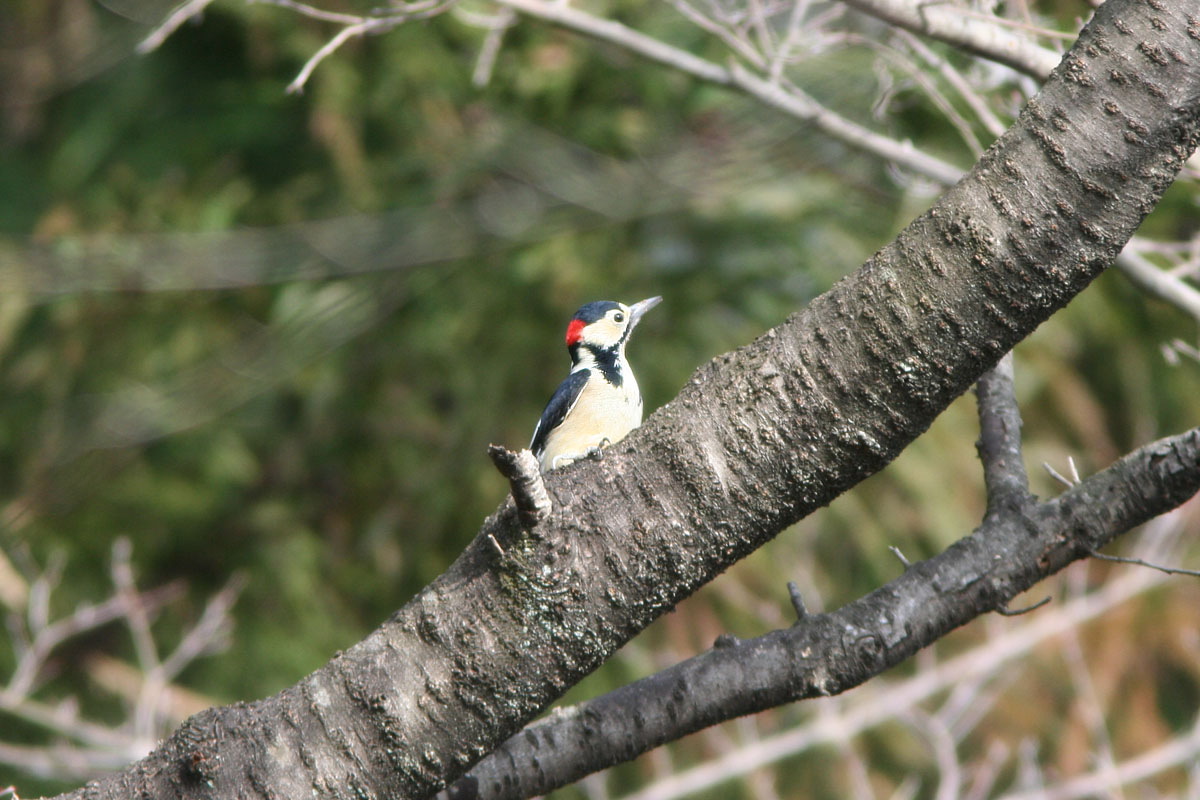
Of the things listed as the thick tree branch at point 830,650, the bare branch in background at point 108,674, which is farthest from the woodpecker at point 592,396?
the bare branch in background at point 108,674

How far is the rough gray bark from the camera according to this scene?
1.59m

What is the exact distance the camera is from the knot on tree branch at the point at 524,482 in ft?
5.43

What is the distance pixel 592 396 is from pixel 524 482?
2462 millimetres

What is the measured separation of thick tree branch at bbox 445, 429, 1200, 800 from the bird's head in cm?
261

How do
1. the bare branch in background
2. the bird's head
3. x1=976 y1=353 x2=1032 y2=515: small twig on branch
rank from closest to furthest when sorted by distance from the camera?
x1=976 y1=353 x2=1032 y2=515: small twig on branch → the bird's head → the bare branch in background

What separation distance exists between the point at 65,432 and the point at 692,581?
597 cm

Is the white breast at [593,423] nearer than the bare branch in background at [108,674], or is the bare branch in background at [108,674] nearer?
the white breast at [593,423]

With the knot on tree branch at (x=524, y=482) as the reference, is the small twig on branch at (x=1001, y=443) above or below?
below

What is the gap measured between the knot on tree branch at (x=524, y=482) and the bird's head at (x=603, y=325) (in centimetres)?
295

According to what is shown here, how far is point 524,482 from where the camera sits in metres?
1.69

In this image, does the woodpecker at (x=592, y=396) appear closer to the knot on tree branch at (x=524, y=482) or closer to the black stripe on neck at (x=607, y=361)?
the black stripe on neck at (x=607, y=361)

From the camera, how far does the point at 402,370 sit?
707 centimetres

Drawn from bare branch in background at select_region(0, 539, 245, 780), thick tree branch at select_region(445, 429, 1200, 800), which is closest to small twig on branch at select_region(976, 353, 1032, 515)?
thick tree branch at select_region(445, 429, 1200, 800)

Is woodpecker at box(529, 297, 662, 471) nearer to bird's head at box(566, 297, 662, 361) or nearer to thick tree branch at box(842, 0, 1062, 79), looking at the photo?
bird's head at box(566, 297, 662, 361)
